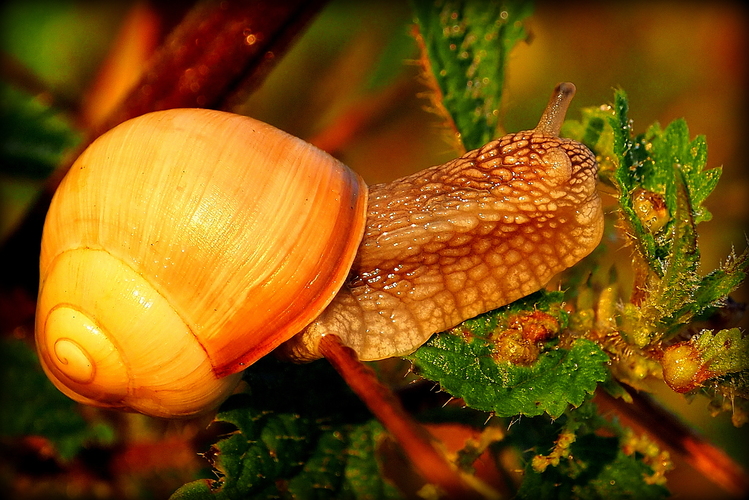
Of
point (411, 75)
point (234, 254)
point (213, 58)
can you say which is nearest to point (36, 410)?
point (234, 254)

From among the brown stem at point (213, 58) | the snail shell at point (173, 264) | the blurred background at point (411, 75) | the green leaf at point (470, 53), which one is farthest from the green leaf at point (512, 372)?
the blurred background at point (411, 75)

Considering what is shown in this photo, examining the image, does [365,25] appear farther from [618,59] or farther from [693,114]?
[693,114]

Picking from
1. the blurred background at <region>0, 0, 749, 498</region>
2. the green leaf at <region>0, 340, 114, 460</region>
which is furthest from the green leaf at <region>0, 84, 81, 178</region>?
the green leaf at <region>0, 340, 114, 460</region>

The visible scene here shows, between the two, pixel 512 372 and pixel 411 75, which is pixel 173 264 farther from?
pixel 411 75

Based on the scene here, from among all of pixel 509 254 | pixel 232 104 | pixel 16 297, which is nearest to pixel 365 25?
pixel 232 104

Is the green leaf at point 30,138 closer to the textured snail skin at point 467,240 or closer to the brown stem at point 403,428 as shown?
the textured snail skin at point 467,240
